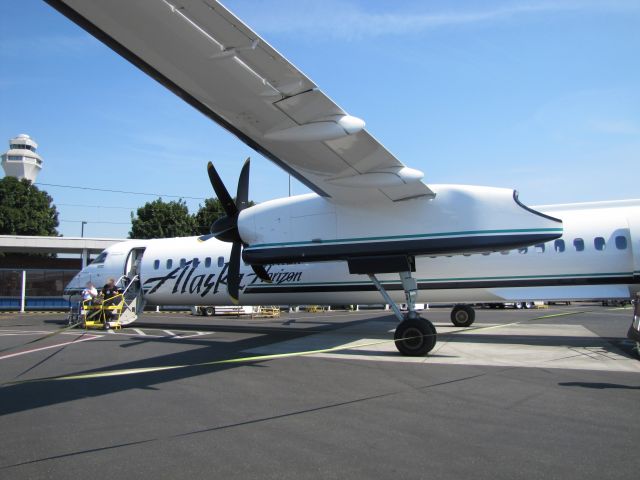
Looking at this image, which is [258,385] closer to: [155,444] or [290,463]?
[155,444]

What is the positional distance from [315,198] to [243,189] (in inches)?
121

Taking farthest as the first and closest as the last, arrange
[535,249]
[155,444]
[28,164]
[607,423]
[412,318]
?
[28,164] → [535,249] → [412,318] → [607,423] → [155,444]

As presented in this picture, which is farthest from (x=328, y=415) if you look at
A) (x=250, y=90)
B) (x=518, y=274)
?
(x=518, y=274)

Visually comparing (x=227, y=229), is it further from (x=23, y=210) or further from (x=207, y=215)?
(x=23, y=210)

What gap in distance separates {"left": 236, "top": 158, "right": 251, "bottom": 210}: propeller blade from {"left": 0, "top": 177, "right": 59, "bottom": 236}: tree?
4251cm

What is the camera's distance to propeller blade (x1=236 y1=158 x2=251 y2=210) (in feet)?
42.7

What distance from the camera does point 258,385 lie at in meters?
7.08

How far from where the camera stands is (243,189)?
13211mm

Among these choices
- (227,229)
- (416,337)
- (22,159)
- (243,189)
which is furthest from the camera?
(22,159)

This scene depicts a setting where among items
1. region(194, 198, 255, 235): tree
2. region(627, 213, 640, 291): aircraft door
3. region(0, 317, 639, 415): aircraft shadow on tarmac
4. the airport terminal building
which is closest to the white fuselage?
region(627, 213, 640, 291): aircraft door

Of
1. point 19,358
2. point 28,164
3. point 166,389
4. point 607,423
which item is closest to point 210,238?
point 19,358

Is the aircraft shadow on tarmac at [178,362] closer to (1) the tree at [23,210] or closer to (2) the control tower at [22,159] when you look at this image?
(1) the tree at [23,210]

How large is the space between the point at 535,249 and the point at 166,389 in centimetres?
934

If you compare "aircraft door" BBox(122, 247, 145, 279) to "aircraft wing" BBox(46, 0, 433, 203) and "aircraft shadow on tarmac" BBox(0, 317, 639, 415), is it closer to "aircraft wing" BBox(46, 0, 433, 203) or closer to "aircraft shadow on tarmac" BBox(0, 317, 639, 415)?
"aircraft shadow on tarmac" BBox(0, 317, 639, 415)
